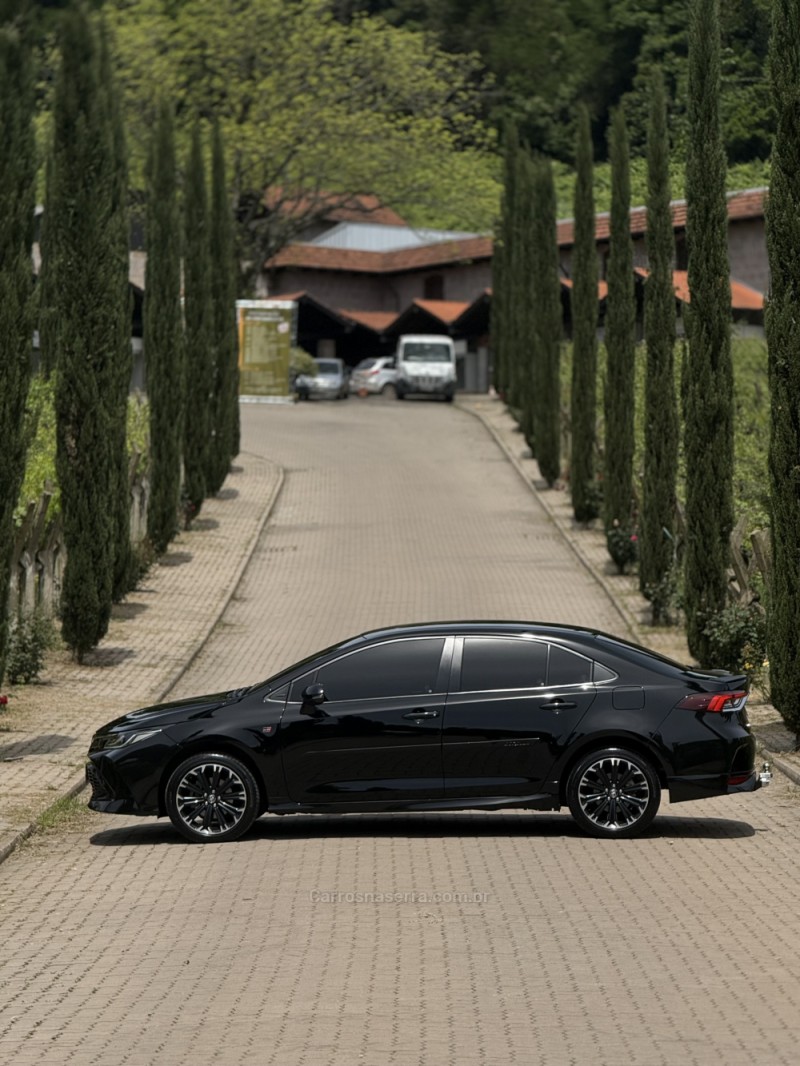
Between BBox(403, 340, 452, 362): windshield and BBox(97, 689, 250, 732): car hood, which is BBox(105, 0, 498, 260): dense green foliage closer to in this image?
BBox(403, 340, 452, 362): windshield

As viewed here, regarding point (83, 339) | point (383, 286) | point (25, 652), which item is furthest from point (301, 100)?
point (25, 652)

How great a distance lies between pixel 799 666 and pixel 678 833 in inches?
160

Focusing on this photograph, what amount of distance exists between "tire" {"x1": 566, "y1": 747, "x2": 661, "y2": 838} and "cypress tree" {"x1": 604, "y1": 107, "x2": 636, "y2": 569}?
18.7 meters

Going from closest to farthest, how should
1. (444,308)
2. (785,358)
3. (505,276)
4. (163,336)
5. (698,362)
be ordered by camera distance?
1. (785,358)
2. (698,362)
3. (163,336)
4. (505,276)
5. (444,308)

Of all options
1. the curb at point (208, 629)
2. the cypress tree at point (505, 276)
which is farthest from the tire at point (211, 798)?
the cypress tree at point (505, 276)

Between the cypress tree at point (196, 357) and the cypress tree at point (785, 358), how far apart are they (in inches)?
812

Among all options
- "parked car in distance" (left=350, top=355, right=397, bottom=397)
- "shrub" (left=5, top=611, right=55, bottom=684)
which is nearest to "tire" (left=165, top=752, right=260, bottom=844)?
"shrub" (left=5, top=611, right=55, bottom=684)

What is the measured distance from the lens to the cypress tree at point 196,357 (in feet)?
120

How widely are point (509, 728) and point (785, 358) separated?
587 centimetres

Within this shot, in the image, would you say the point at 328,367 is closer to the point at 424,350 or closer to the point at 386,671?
the point at 424,350

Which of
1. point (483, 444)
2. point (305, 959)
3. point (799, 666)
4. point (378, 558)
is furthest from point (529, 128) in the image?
point (305, 959)

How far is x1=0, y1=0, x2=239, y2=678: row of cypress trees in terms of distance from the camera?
1645 centimetres

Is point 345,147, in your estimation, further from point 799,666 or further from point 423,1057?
point 423,1057

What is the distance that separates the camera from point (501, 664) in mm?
13320
